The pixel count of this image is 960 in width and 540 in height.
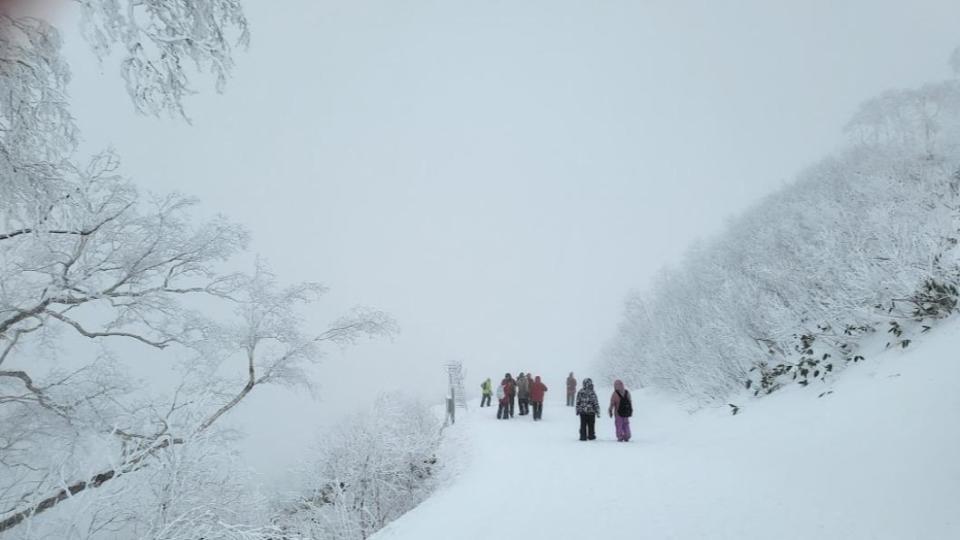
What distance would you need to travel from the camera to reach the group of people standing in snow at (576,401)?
495 inches

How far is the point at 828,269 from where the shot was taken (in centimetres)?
1523

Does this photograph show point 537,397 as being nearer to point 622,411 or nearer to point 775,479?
point 622,411

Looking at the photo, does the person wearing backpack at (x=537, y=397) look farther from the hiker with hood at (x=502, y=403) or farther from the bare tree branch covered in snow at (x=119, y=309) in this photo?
the bare tree branch covered in snow at (x=119, y=309)

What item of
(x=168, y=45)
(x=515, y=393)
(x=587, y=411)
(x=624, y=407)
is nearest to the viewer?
(x=168, y=45)

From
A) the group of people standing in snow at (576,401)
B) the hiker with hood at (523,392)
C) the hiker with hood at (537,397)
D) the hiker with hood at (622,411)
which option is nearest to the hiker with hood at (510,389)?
the group of people standing in snow at (576,401)

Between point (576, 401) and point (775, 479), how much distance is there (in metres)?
6.89

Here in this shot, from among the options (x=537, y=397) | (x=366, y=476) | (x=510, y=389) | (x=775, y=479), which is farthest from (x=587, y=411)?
(x=510, y=389)

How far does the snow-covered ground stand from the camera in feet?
16.4

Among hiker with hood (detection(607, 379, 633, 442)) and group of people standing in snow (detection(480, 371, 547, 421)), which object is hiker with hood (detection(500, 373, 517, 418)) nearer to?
group of people standing in snow (detection(480, 371, 547, 421))

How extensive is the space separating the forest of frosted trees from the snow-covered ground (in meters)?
1.83

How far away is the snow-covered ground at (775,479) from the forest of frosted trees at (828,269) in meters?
1.83

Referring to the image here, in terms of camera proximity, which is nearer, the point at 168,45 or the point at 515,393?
the point at 168,45

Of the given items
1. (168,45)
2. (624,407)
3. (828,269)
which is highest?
(828,269)

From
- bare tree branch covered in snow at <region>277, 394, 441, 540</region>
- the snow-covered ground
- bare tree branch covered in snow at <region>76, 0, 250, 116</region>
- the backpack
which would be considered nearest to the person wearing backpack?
bare tree branch covered in snow at <region>277, 394, 441, 540</region>
